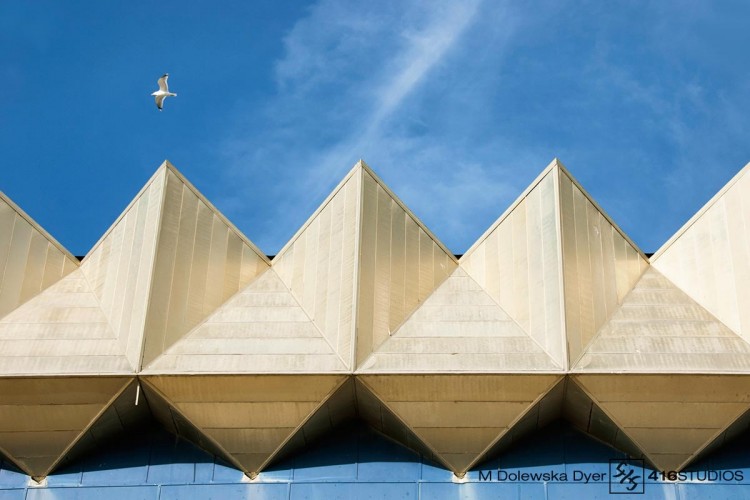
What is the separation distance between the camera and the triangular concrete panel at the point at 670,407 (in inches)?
1390

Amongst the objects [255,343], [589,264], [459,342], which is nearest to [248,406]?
[255,343]

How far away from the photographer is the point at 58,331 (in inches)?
1484

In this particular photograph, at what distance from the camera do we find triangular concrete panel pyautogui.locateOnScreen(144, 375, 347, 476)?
118ft

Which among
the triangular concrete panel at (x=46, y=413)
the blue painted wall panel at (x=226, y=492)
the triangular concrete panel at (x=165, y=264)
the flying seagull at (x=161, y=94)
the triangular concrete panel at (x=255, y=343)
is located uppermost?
the flying seagull at (x=161, y=94)

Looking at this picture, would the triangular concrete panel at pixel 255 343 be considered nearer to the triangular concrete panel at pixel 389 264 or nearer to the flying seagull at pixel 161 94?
the triangular concrete panel at pixel 389 264

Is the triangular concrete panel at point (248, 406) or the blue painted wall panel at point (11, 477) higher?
the triangular concrete panel at point (248, 406)

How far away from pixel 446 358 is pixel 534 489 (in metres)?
4.47

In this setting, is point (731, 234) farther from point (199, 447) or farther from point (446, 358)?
point (199, 447)

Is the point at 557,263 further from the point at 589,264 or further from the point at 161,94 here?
the point at 161,94

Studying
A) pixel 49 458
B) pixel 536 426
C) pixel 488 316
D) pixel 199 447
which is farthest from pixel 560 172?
pixel 49 458

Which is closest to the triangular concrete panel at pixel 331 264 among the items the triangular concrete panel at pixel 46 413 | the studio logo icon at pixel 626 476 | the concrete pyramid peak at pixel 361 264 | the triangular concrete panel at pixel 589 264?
the concrete pyramid peak at pixel 361 264

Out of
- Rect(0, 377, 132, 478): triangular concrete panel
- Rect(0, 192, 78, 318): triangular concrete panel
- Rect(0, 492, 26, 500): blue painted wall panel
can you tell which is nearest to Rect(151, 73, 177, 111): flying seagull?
Rect(0, 192, 78, 318): triangular concrete panel

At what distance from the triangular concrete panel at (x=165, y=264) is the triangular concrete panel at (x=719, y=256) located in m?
13.0

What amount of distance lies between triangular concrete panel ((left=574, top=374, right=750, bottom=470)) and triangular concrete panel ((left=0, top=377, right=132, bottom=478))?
13.9 m
